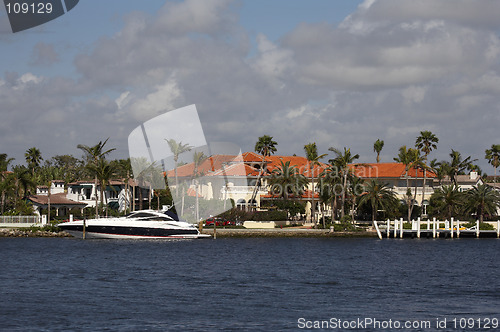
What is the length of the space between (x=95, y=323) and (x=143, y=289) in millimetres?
A: 9958

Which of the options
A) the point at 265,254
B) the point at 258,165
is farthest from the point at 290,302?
the point at 258,165

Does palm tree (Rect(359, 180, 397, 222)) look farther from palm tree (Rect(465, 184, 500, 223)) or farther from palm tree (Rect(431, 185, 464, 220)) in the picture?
palm tree (Rect(465, 184, 500, 223))

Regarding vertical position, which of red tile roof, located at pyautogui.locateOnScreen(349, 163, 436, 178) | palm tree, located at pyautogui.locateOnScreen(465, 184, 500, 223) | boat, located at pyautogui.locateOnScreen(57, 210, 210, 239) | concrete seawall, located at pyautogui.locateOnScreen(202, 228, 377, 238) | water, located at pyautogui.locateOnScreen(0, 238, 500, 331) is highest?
red tile roof, located at pyautogui.locateOnScreen(349, 163, 436, 178)

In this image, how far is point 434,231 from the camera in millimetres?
85312

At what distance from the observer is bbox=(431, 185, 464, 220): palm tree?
91875 mm

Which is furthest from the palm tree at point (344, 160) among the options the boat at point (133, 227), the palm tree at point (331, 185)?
the boat at point (133, 227)

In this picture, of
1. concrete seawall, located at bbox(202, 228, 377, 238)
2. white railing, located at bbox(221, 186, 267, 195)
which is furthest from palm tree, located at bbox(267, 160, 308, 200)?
concrete seawall, located at bbox(202, 228, 377, 238)

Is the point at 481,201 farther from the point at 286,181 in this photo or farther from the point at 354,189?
the point at 286,181

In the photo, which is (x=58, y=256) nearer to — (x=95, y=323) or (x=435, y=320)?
(x=95, y=323)

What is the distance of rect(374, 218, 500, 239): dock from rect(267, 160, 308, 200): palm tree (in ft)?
46.6

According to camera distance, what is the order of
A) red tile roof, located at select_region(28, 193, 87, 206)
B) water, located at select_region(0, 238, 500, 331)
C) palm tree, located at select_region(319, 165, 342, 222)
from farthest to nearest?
red tile roof, located at select_region(28, 193, 87, 206) < palm tree, located at select_region(319, 165, 342, 222) < water, located at select_region(0, 238, 500, 331)

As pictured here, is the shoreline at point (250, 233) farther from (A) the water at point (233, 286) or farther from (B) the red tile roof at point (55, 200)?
(B) the red tile roof at point (55, 200)

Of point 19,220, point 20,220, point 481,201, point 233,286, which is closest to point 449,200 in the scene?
point 481,201

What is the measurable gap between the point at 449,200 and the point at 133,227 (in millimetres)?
44148
